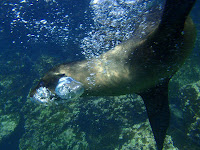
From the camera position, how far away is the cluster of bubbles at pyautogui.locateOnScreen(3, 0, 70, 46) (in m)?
11.2

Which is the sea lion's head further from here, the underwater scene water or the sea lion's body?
the underwater scene water

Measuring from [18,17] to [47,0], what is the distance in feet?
10.5

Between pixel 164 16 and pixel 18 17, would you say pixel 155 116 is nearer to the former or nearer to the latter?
pixel 164 16

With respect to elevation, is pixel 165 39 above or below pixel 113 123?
above

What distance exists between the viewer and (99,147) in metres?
6.00

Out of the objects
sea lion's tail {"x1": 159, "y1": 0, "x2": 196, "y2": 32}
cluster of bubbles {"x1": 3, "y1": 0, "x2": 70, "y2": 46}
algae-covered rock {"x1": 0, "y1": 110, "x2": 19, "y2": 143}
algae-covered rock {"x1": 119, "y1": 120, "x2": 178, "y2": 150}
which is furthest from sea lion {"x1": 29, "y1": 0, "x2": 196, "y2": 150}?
cluster of bubbles {"x1": 3, "y1": 0, "x2": 70, "y2": 46}

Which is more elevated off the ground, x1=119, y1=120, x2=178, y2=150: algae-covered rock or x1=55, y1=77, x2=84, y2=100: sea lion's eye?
x1=55, y1=77, x2=84, y2=100: sea lion's eye

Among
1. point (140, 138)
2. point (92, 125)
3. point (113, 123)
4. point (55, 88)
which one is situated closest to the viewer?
point (55, 88)

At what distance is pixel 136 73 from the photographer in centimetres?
266

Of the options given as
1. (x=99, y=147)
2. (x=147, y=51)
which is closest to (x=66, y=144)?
(x=99, y=147)

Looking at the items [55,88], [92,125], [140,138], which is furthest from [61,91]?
[92,125]

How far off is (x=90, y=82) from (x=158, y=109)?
4.71 ft

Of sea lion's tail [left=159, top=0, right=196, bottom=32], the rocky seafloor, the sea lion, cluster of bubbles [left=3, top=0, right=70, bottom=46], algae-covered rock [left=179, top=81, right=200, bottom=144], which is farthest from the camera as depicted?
cluster of bubbles [left=3, top=0, right=70, bottom=46]

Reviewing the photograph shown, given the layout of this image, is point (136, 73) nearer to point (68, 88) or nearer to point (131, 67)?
point (131, 67)
